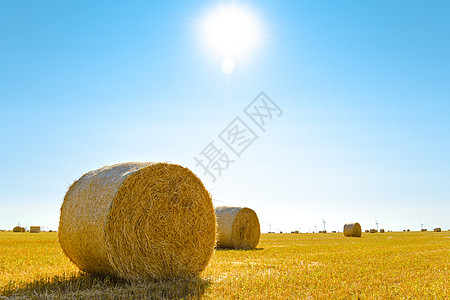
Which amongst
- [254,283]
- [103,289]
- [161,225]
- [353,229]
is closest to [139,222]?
[161,225]

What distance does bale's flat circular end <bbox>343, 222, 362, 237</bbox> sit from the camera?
104ft

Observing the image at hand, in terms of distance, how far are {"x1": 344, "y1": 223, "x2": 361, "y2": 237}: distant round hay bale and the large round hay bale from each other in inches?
1023

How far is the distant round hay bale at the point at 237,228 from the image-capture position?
1642 cm

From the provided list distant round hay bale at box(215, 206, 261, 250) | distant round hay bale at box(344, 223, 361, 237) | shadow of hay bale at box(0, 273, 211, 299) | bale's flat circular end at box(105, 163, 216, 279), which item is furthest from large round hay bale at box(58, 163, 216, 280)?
distant round hay bale at box(344, 223, 361, 237)

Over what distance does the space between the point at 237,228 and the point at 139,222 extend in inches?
376

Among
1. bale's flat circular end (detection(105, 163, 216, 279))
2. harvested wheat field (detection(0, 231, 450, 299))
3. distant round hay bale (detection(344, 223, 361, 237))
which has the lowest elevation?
distant round hay bale (detection(344, 223, 361, 237))

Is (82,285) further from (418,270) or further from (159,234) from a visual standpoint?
(418,270)

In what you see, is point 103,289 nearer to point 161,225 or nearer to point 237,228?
point 161,225

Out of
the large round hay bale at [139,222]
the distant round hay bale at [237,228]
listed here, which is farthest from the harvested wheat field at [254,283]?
the distant round hay bale at [237,228]

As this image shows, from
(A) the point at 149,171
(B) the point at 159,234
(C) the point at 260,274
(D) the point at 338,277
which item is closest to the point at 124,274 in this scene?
(B) the point at 159,234

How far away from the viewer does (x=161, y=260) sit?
7703 millimetres

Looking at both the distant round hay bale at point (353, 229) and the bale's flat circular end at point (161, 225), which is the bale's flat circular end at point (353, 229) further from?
the bale's flat circular end at point (161, 225)

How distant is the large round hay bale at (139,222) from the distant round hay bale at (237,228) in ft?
25.8

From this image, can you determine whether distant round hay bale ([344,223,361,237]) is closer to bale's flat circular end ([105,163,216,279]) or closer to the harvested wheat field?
the harvested wheat field
